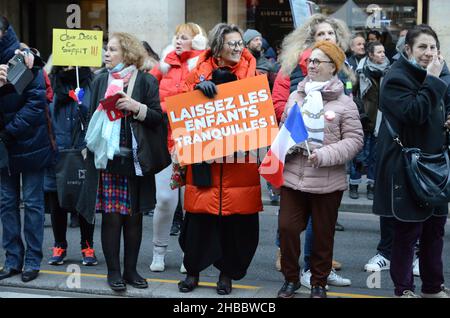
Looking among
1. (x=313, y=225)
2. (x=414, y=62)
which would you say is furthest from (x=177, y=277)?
(x=414, y=62)

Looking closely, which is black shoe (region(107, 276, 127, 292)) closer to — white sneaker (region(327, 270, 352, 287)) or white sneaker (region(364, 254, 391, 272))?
white sneaker (region(327, 270, 352, 287))

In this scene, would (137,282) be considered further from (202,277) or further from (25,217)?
(25,217)

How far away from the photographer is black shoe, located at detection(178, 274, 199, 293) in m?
6.23

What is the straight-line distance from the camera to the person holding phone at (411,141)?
559 centimetres

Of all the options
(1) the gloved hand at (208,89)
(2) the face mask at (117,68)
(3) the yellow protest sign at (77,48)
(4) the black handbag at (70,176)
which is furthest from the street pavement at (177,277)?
(3) the yellow protest sign at (77,48)

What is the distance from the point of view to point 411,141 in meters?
5.74

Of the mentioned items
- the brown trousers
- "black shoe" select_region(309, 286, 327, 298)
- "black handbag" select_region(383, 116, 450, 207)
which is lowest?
"black shoe" select_region(309, 286, 327, 298)

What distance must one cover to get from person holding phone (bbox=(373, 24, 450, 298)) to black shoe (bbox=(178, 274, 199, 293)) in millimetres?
1465

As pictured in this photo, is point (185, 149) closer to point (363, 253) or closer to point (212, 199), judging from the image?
point (212, 199)

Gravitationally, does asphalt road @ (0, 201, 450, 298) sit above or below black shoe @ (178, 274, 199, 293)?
below

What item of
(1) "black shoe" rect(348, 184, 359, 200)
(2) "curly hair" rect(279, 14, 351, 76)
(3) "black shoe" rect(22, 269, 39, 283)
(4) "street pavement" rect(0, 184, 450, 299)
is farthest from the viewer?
(1) "black shoe" rect(348, 184, 359, 200)

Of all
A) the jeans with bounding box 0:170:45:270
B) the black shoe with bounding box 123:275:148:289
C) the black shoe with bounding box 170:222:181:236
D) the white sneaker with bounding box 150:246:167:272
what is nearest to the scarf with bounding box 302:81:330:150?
the black shoe with bounding box 123:275:148:289

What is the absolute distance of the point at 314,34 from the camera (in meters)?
6.50
